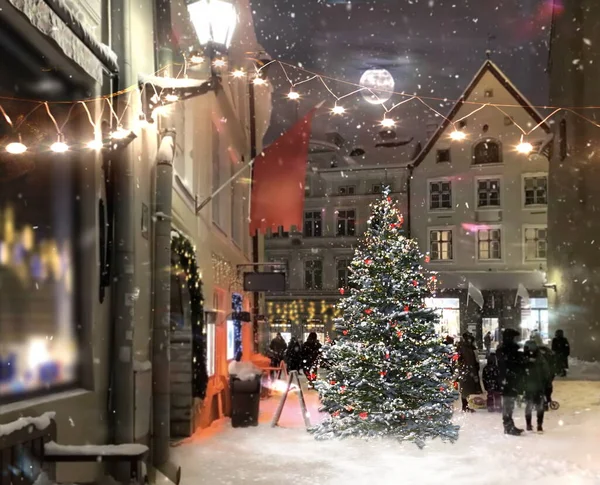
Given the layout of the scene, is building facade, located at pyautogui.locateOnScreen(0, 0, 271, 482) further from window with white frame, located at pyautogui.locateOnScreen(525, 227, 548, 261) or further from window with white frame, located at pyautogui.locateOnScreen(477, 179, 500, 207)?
window with white frame, located at pyautogui.locateOnScreen(525, 227, 548, 261)

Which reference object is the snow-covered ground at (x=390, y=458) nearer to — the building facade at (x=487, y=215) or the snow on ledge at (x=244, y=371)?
the snow on ledge at (x=244, y=371)

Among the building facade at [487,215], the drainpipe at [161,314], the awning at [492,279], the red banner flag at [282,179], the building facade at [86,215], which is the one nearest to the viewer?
the building facade at [86,215]

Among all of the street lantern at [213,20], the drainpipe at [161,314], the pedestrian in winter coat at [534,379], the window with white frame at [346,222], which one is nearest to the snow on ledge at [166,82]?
the street lantern at [213,20]

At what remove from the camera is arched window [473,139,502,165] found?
38.9 metres

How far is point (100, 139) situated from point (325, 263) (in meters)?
38.8

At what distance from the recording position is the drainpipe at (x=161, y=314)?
348 inches

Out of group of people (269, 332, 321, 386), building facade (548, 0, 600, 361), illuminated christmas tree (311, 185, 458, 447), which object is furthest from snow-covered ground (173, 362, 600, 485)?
building facade (548, 0, 600, 361)

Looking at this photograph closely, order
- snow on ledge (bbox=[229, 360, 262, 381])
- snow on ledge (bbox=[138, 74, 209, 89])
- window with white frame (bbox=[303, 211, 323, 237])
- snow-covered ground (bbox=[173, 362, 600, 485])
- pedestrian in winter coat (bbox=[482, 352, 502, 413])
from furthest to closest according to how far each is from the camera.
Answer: window with white frame (bbox=[303, 211, 323, 237])
pedestrian in winter coat (bbox=[482, 352, 502, 413])
snow on ledge (bbox=[229, 360, 262, 381])
snow-covered ground (bbox=[173, 362, 600, 485])
snow on ledge (bbox=[138, 74, 209, 89])

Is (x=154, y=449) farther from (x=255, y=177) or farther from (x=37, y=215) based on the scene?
(x=255, y=177)

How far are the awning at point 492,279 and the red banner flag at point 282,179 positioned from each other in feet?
91.5

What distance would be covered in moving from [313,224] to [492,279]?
12874 millimetres

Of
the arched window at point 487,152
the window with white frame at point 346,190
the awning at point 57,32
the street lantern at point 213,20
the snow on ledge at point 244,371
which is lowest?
the snow on ledge at point 244,371

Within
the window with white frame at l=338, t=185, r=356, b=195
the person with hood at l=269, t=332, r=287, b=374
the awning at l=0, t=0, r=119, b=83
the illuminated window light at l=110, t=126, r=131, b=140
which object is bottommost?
the person with hood at l=269, t=332, r=287, b=374

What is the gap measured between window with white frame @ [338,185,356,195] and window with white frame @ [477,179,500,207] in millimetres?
9029
